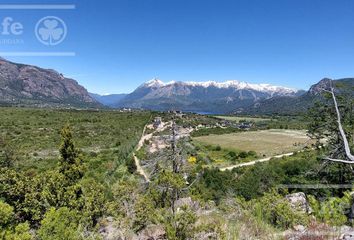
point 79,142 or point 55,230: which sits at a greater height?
point 55,230

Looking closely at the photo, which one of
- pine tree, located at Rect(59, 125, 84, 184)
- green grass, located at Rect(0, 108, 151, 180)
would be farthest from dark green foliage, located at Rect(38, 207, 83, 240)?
green grass, located at Rect(0, 108, 151, 180)

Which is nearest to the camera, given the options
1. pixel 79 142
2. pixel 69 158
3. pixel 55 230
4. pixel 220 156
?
pixel 55 230

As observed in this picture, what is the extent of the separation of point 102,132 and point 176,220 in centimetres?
7231

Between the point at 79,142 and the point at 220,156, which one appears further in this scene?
the point at 79,142

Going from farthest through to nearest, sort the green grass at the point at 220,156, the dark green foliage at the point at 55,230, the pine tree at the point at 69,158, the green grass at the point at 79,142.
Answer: the green grass at the point at 220,156 → the green grass at the point at 79,142 → the pine tree at the point at 69,158 → the dark green foliage at the point at 55,230

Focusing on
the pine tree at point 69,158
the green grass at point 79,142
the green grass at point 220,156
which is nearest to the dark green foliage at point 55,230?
the pine tree at point 69,158

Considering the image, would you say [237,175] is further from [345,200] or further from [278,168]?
[345,200]

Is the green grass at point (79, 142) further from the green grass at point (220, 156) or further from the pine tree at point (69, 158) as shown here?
the green grass at point (220, 156)

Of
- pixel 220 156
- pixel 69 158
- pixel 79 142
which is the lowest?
pixel 220 156

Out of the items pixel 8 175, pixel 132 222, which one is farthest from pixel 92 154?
pixel 132 222

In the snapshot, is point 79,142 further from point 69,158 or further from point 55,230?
point 55,230

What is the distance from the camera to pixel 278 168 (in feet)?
131

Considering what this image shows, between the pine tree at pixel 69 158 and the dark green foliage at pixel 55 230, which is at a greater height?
the dark green foliage at pixel 55 230

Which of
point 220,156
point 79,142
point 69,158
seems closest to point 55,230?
point 69,158
